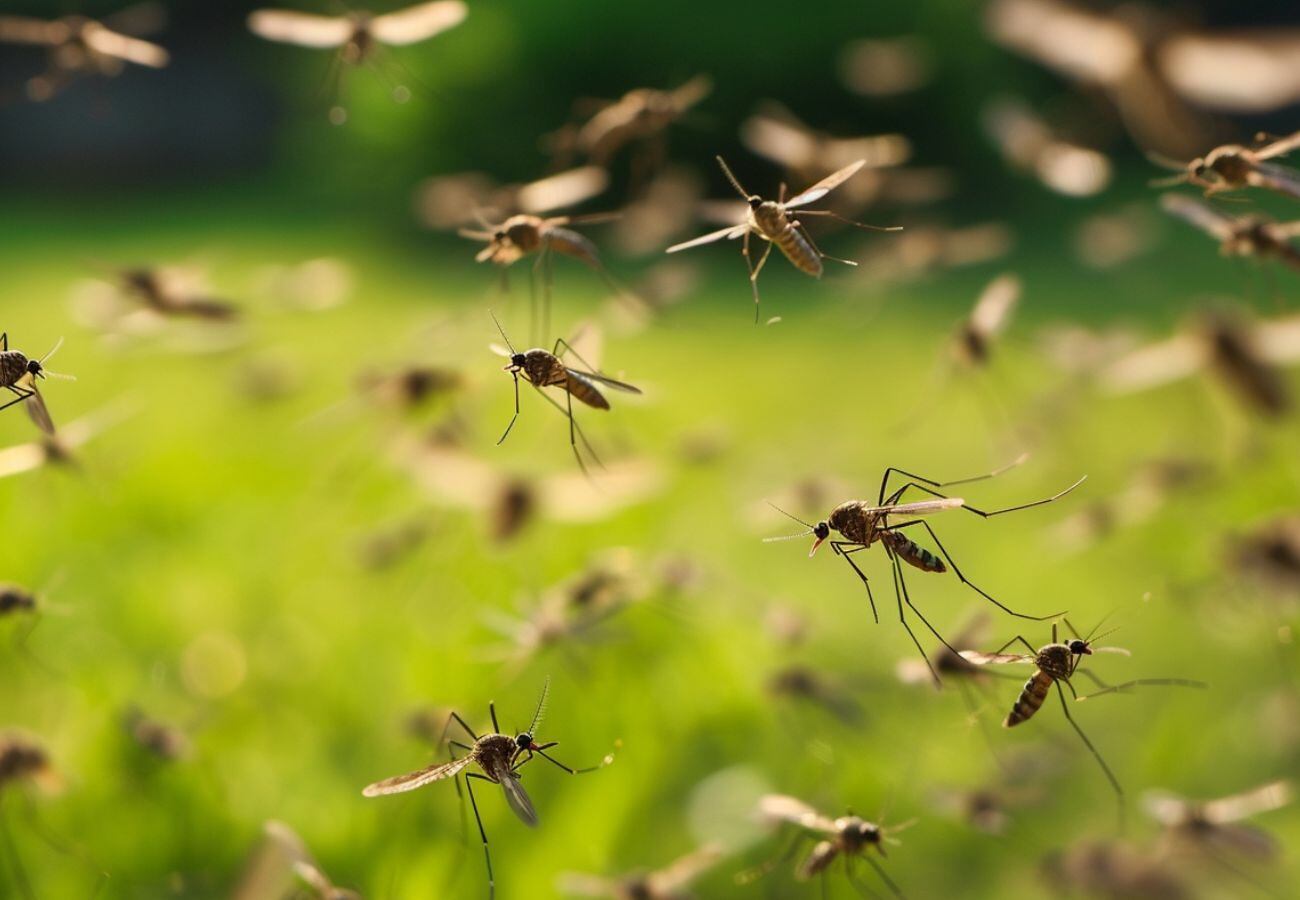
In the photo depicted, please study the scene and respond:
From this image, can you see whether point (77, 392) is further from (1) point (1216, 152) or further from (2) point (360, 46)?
(1) point (1216, 152)

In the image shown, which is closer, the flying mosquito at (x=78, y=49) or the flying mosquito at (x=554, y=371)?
the flying mosquito at (x=554, y=371)

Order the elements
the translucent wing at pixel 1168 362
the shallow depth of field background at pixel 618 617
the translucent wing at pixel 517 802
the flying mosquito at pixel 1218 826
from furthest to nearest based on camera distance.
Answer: the translucent wing at pixel 1168 362 → the shallow depth of field background at pixel 618 617 → the flying mosquito at pixel 1218 826 → the translucent wing at pixel 517 802

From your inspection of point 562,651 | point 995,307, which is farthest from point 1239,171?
point 562,651

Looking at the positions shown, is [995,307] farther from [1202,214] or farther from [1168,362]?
[1168,362]

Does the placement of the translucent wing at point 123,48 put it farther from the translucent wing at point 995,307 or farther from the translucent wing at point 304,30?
the translucent wing at point 995,307

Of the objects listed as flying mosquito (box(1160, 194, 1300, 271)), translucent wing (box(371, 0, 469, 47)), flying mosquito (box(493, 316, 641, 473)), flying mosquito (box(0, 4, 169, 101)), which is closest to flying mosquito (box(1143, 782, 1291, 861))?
flying mosquito (box(1160, 194, 1300, 271))

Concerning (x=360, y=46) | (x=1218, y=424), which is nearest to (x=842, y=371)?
(x=1218, y=424)

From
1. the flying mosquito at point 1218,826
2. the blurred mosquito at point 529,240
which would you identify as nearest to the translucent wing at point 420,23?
the blurred mosquito at point 529,240

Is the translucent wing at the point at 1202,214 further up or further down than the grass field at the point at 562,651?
further up
